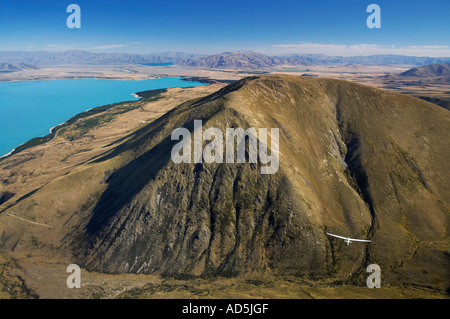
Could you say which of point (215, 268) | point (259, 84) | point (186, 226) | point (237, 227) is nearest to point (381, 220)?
point (237, 227)

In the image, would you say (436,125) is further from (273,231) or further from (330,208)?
(273,231)

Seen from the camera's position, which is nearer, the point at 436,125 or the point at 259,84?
the point at 436,125
